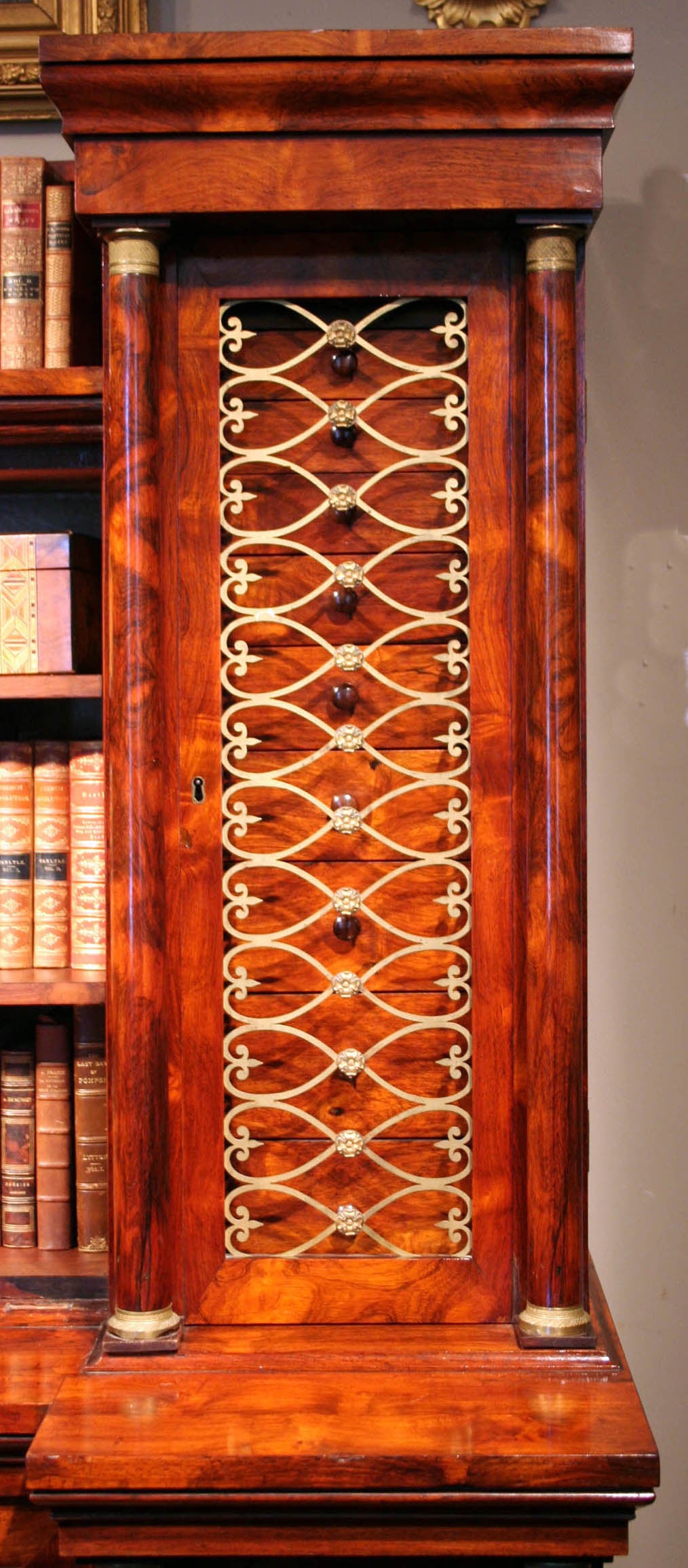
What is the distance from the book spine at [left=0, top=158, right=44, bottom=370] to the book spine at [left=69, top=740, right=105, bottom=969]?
52 cm

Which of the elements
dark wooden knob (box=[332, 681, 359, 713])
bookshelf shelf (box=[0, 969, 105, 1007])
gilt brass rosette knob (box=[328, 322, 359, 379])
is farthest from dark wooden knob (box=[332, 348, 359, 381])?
bookshelf shelf (box=[0, 969, 105, 1007])

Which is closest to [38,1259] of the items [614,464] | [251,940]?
[251,940]

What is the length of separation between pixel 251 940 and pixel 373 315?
Answer: 720 millimetres

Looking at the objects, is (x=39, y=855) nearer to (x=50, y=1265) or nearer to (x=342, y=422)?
(x=50, y=1265)

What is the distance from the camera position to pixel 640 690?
2.13m

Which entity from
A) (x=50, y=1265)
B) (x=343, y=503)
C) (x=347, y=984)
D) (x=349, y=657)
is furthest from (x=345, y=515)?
(x=50, y=1265)

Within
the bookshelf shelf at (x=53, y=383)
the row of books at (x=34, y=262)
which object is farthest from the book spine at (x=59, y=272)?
the bookshelf shelf at (x=53, y=383)

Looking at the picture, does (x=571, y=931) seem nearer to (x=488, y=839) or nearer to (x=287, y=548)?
(x=488, y=839)

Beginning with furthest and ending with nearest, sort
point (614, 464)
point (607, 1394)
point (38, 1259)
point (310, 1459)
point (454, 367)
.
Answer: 1. point (614, 464)
2. point (38, 1259)
3. point (454, 367)
4. point (607, 1394)
5. point (310, 1459)

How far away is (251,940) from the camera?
157 cm

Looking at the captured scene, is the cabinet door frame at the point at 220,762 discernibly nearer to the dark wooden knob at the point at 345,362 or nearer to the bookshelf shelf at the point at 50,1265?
the dark wooden knob at the point at 345,362

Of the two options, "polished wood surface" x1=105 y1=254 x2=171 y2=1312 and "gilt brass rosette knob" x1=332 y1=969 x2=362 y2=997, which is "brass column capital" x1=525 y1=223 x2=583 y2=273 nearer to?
"polished wood surface" x1=105 y1=254 x2=171 y2=1312

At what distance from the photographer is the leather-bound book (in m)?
1.76

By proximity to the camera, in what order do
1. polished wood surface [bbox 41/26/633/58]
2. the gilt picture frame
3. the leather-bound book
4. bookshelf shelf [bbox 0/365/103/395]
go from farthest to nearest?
the gilt picture frame < the leather-bound book < bookshelf shelf [bbox 0/365/103/395] < polished wood surface [bbox 41/26/633/58]
